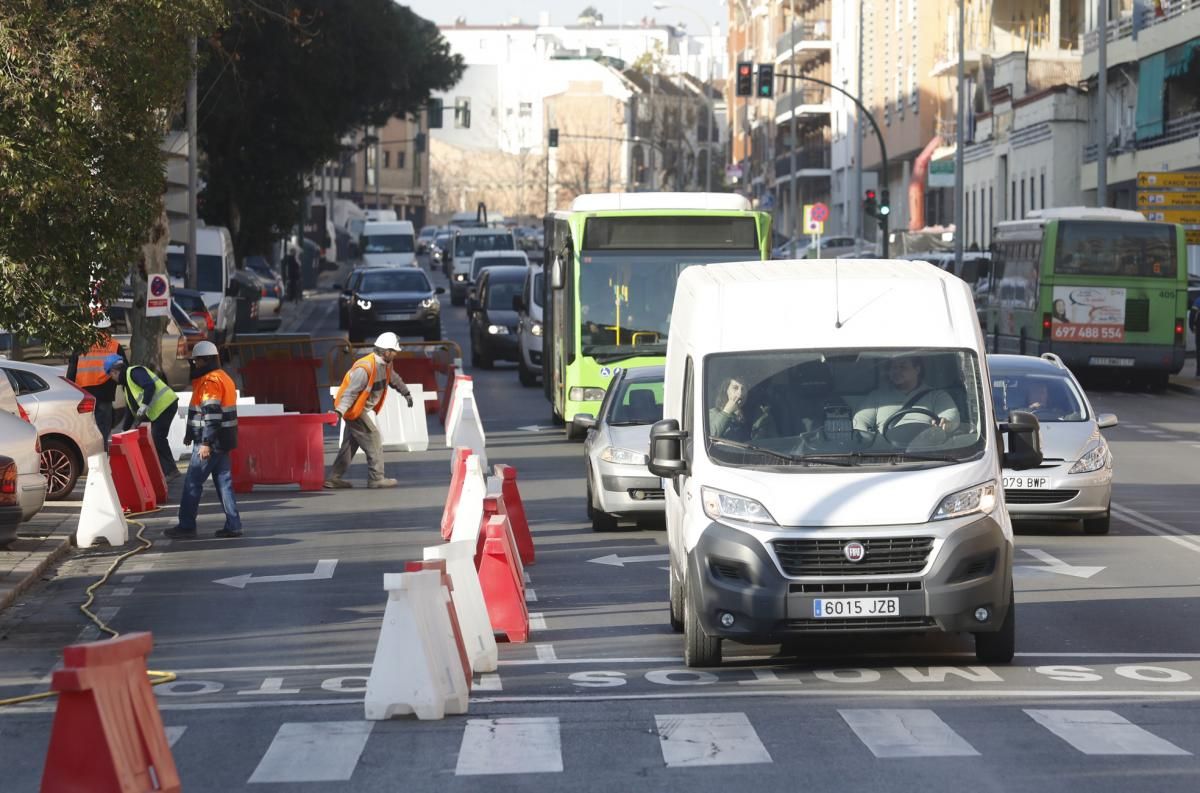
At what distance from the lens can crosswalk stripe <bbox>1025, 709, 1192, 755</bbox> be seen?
28.3 ft

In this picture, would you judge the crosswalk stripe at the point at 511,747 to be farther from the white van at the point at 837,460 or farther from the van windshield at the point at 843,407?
the van windshield at the point at 843,407

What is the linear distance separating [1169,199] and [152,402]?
25.6 meters

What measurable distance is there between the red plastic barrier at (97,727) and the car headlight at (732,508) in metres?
4.03

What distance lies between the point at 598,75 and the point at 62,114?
171290mm

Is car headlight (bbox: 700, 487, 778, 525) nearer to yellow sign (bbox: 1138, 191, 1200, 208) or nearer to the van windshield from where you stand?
the van windshield

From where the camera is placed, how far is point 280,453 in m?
21.8

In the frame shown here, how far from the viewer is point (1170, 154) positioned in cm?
5369

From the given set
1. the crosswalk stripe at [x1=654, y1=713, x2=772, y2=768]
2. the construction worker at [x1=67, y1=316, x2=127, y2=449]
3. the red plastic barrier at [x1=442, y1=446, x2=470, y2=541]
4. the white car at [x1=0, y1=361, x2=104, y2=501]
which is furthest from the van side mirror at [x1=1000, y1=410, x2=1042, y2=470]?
the construction worker at [x1=67, y1=316, x2=127, y2=449]

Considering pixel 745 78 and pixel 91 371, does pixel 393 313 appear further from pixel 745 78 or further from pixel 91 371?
pixel 91 371

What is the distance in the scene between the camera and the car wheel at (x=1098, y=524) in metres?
17.1

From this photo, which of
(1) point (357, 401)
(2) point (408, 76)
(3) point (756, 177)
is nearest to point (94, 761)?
(1) point (357, 401)

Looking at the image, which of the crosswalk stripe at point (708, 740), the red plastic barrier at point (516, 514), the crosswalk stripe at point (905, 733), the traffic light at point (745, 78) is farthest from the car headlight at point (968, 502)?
the traffic light at point (745, 78)

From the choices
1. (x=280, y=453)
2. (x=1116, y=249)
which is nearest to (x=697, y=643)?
(x=280, y=453)

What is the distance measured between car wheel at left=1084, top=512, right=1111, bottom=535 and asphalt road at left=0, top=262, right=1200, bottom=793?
0.15 metres
